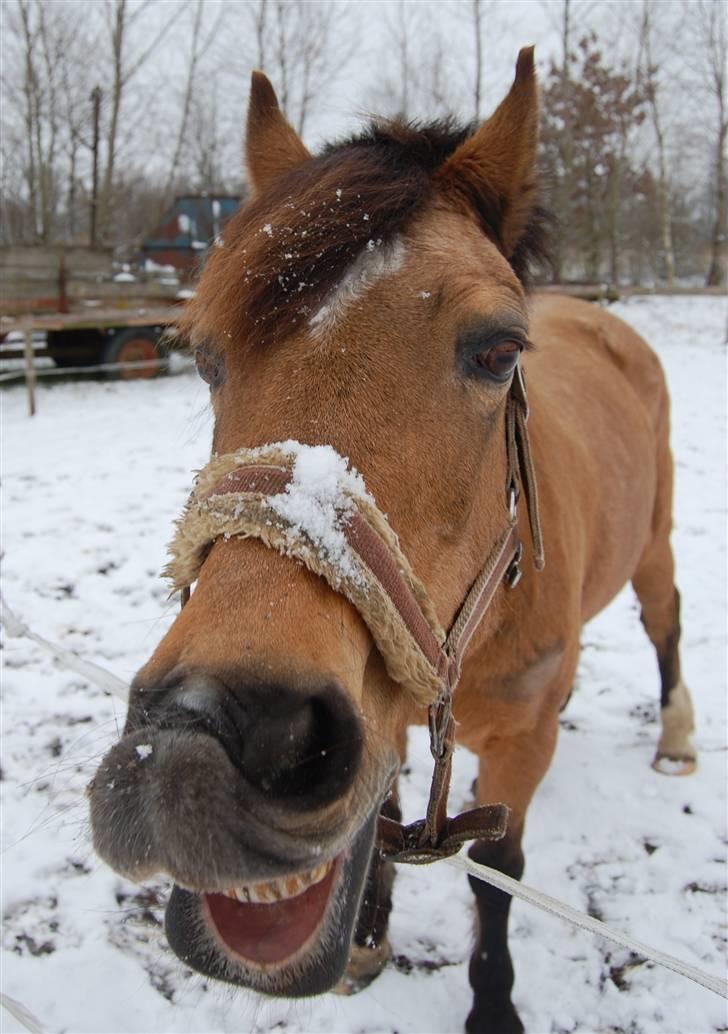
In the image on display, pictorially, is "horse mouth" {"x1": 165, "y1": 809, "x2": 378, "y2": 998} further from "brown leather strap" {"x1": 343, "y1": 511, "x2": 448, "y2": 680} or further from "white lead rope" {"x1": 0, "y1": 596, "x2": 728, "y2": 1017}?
"white lead rope" {"x1": 0, "y1": 596, "x2": 728, "y2": 1017}

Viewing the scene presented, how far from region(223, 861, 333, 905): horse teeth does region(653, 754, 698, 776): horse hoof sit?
10.2 feet

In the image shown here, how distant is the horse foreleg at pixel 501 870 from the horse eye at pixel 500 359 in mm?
1407

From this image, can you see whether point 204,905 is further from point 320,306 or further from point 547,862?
point 547,862

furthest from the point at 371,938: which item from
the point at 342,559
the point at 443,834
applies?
the point at 342,559

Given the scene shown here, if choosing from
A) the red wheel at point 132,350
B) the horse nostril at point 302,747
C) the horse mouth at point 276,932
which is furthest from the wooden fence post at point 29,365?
the horse nostril at point 302,747

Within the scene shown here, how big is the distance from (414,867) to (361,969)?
0.61m

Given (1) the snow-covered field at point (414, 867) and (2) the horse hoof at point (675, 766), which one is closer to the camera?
(1) the snow-covered field at point (414, 867)

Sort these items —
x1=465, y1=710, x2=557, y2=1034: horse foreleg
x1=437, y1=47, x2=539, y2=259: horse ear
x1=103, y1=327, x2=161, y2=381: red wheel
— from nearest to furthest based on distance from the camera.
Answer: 1. x1=437, y1=47, x2=539, y2=259: horse ear
2. x1=465, y1=710, x2=557, y2=1034: horse foreleg
3. x1=103, y1=327, x2=161, y2=381: red wheel

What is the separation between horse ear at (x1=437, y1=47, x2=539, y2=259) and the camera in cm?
188

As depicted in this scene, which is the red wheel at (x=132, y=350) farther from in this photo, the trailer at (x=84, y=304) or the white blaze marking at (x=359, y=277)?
the white blaze marking at (x=359, y=277)

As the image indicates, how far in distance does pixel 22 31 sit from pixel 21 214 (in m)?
11.0

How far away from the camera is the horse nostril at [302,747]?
1016 millimetres

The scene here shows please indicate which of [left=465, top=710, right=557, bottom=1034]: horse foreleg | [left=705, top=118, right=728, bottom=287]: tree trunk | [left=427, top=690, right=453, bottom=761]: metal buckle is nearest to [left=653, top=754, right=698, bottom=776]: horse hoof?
[left=465, top=710, right=557, bottom=1034]: horse foreleg

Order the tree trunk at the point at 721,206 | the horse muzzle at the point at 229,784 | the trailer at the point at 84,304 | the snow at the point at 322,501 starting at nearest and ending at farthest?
the horse muzzle at the point at 229,784 < the snow at the point at 322,501 < the trailer at the point at 84,304 < the tree trunk at the point at 721,206
